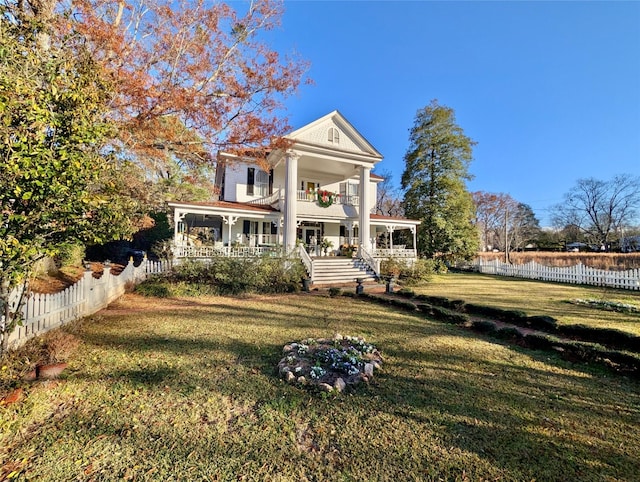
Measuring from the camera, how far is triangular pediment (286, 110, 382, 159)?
57.3 ft

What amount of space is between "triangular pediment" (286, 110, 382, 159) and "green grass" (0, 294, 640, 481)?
14666mm

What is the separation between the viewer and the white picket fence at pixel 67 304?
A: 15.6 ft

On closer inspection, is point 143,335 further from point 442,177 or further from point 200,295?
point 442,177

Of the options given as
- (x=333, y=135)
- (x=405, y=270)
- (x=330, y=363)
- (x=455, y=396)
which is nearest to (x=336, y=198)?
(x=333, y=135)

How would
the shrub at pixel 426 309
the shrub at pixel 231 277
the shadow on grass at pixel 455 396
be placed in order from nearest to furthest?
the shadow on grass at pixel 455 396 → the shrub at pixel 426 309 → the shrub at pixel 231 277

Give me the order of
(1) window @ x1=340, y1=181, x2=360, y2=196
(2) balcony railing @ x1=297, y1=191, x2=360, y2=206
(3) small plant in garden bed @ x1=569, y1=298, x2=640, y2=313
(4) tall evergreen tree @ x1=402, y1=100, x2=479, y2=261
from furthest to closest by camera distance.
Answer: (4) tall evergreen tree @ x1=402, y1=100, x2=479, y2=261, (1) window @ x1=340, y1=181, x2=360, y2=196, (2) balcony railing @ x1=297, y1=191, x2=360, y2=206, (3) small plant in garden bed @ x1=569, y1=298, x2=640, y2=313

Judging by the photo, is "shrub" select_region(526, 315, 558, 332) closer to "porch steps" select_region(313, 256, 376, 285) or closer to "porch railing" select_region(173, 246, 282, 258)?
"porch steps" select_region(313, 256, 376, 285)

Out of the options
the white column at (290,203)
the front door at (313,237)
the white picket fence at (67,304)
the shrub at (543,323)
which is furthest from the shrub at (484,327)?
the front door at (313,237)

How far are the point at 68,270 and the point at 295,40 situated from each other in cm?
1409

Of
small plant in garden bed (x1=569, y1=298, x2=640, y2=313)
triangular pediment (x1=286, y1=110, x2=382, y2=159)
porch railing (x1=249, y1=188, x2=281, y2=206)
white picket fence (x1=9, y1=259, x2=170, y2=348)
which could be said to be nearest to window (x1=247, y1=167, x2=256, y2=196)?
porch railing (x1=249, y1=188, x2=281, y2=206)

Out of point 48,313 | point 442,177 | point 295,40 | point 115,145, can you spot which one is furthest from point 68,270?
point 442,177

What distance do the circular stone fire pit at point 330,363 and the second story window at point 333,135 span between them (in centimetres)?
1540

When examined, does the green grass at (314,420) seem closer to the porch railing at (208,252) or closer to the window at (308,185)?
the porch railing at (208,252)

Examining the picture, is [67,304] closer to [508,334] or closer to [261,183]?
[508,334]
